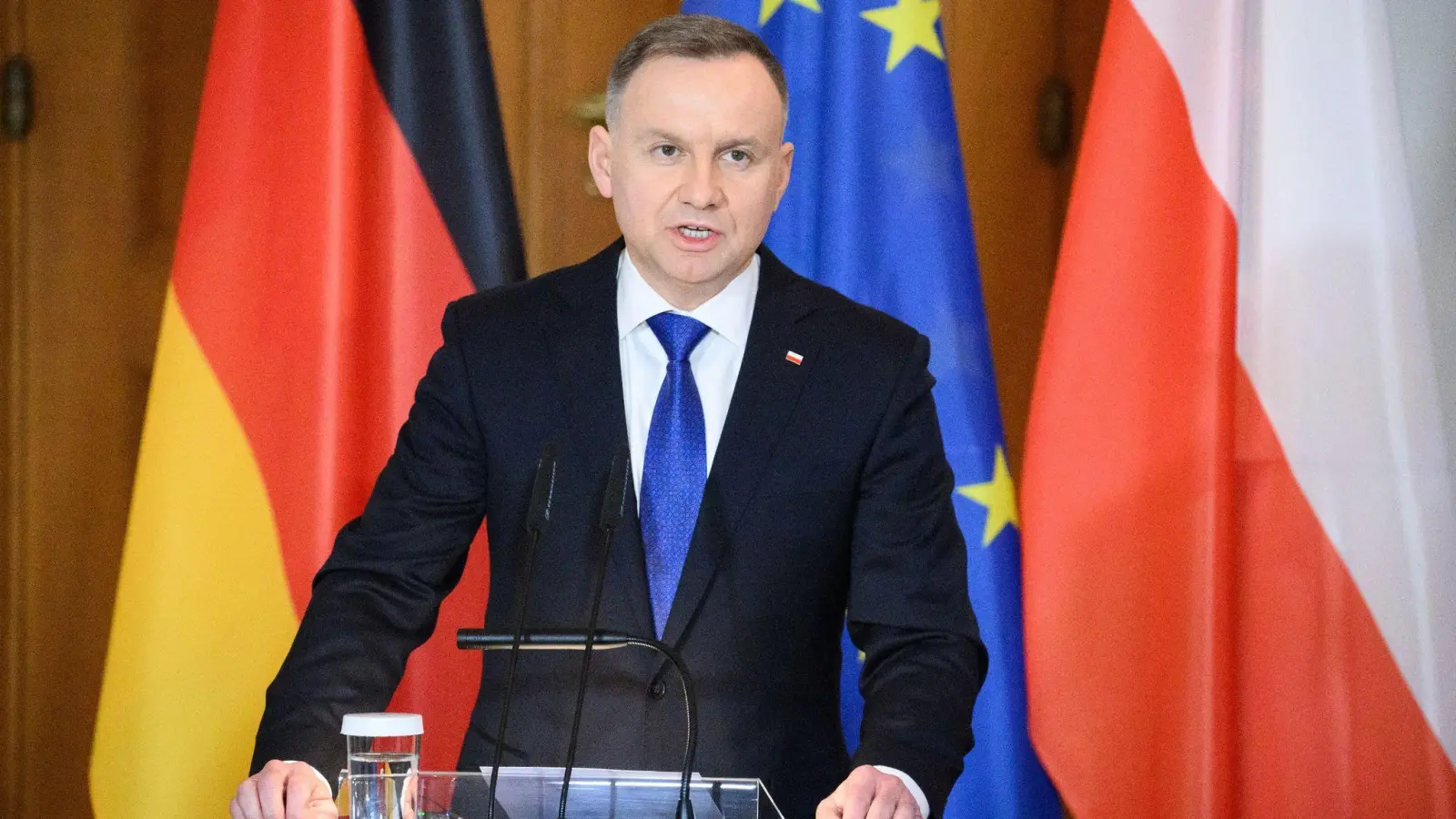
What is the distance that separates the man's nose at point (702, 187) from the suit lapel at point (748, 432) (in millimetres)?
210

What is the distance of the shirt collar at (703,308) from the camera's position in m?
2.08

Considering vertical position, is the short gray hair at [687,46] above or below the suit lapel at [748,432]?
above

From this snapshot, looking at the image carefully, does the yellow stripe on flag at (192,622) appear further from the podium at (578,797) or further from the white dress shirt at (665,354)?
the podium at (578,797)

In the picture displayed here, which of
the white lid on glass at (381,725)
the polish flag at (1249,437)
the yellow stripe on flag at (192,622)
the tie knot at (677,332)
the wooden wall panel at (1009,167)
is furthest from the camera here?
the wooden wall panel at (1009,167)

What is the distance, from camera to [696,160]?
1961mm

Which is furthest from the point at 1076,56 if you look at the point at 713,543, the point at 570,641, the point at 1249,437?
the point at 570,641

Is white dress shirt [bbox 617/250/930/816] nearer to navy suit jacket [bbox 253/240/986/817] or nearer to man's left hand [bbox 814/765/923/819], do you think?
navy suit jacket [bbox 253/240/986/817]

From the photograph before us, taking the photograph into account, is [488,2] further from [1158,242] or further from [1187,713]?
[1187,713]

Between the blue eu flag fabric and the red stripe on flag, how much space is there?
739mm

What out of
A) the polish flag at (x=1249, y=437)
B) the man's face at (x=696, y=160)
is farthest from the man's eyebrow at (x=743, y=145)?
the polish flag at (x=1249, y=437)

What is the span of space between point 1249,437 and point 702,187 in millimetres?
1231

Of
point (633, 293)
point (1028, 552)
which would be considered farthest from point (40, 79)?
point (1028, 552)

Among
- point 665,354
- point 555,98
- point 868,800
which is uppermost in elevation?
point 555,98

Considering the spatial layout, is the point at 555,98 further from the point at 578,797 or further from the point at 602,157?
the point at 578,797
